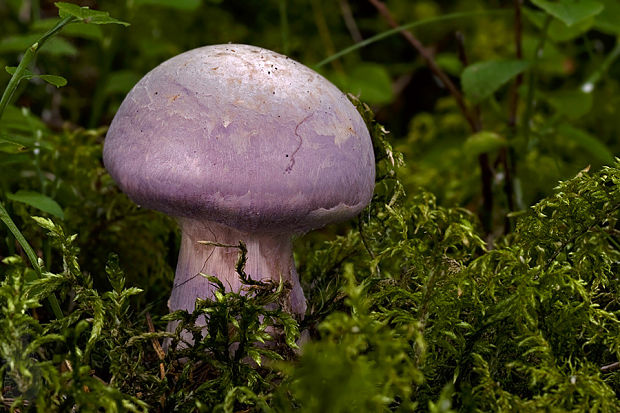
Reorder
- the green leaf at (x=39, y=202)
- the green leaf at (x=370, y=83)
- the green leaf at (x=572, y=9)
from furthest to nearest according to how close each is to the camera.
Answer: the green leaf at (x=370, y=83) < the green leaf at (x=572, y=9) < the green leaf at (x=39, y=202)

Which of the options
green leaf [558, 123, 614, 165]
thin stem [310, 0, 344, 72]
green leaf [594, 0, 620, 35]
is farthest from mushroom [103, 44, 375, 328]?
thin stem [310, 0, 344, 72]

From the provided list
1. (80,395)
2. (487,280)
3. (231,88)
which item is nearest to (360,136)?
(231,88)

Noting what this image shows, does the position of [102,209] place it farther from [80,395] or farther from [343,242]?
[80,395]

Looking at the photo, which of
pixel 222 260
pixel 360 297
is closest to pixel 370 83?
pixel 222 260

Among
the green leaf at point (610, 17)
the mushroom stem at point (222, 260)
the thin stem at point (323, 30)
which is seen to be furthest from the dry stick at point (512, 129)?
the thin stem at point (323, 30)

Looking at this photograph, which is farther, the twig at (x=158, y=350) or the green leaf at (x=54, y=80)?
the twig at (x=158, y=350)

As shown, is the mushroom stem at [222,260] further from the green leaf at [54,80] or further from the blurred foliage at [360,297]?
the green leaf at [54,80]

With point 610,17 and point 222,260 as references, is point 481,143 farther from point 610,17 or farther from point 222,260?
point 222,260
